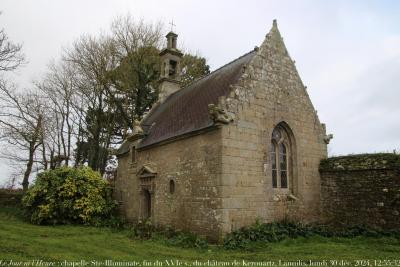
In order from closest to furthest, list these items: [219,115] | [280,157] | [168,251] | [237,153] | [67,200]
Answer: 1. [168,251]
2. [219,115]
3. [237,153]
4. [280,157]
5. [67,200]

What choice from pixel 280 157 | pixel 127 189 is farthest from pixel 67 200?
pixel 280 157

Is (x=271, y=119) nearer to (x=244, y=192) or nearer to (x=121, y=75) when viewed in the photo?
(x=244, y=192)

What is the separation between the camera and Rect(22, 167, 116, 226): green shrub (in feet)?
53.1

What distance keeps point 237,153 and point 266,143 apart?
152cm

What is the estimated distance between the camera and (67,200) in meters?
16.4

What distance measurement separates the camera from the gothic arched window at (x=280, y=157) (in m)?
13.1

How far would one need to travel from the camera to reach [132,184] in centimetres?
1717

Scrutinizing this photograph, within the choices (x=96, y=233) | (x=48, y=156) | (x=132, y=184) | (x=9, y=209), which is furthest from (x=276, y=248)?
(x=48, y=156)

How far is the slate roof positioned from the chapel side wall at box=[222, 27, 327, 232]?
0.81 meters

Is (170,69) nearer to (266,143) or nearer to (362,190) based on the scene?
(266,143)

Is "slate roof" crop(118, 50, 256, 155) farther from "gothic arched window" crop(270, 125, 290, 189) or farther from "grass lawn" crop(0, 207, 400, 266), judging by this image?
"grass lawn" crop(0, 207, 400, 266)

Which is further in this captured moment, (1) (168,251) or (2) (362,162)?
(2) (362,162)

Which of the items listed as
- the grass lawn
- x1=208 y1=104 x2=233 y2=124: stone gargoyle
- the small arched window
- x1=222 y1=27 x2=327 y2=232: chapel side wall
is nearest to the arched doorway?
the small arched window

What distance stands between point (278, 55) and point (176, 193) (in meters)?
6.54
